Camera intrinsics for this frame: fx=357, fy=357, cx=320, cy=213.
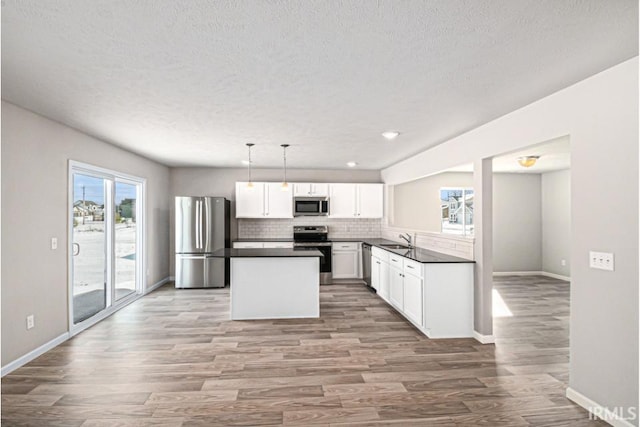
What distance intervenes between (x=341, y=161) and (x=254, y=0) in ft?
16.4

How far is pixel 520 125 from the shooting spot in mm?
3305

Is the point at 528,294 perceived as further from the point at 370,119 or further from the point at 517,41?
the point at 517,41

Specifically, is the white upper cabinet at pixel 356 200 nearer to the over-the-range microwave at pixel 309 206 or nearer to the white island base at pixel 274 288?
the over-the-range microwave at pixel 309 206

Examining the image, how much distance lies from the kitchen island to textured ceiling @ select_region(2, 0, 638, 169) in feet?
6.12

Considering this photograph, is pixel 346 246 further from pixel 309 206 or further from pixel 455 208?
pixel 455 208

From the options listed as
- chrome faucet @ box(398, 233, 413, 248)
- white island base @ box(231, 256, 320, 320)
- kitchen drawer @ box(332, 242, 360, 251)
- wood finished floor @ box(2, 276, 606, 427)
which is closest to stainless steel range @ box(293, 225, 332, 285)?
kitchen drawer @ box(332, 242, 360, 251)

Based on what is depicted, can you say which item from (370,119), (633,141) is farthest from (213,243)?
(633,141)

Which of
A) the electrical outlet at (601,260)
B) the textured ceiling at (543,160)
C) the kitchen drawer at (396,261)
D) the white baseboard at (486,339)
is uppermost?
the textured ceiling at (543,160)

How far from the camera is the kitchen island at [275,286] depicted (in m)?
4.81

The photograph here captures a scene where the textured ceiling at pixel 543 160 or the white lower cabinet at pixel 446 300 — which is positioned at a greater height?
the textured ceiling at pixel 543 160

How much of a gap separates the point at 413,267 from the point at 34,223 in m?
4.10

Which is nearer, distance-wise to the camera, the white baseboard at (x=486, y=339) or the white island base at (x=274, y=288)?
the white baseboard at (x=486, y=339)

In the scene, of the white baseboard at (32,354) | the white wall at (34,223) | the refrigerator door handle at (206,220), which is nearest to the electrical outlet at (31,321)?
the white wall at (34,223)

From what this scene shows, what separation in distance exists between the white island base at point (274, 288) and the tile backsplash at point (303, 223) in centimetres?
278
